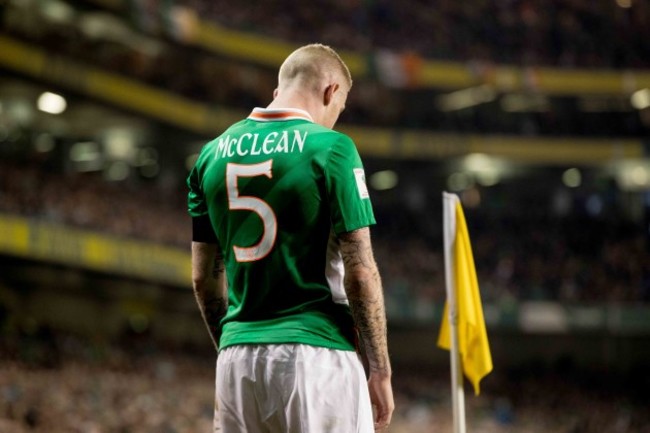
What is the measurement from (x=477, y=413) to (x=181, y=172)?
37.7ft

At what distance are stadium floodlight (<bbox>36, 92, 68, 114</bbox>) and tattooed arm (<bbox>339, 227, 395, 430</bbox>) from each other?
21.5 m

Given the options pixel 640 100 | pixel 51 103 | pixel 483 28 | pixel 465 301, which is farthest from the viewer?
pixel 483 28

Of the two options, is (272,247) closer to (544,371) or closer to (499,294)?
(499,294)

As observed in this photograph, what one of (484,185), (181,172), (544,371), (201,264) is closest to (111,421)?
(201,264)

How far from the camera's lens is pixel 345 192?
2885mm

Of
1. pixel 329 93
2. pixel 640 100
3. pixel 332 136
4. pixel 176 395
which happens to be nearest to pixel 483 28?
pixel 640 100

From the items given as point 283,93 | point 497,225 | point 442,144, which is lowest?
point 283,93

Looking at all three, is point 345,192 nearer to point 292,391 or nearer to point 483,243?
point 292,391

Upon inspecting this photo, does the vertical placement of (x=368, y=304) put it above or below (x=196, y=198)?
below

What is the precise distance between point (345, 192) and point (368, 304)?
35 cm

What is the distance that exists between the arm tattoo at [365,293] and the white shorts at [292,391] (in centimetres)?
8

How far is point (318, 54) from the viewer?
3131mm

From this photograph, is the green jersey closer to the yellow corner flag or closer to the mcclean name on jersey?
the mcclean name on jersey

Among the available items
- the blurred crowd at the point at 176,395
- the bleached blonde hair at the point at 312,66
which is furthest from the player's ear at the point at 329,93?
the blurred crowd at the point at 176,395
